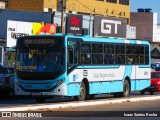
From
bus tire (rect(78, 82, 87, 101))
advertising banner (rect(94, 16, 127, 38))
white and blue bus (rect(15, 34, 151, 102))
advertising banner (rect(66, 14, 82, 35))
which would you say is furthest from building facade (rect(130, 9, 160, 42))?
bus tire (rect(78, 82, 87, 101))

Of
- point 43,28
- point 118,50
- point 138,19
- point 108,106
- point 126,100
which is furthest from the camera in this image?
point 138,19

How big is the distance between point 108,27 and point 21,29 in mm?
28676

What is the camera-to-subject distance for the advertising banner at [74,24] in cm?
6956

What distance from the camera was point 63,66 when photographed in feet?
83.1

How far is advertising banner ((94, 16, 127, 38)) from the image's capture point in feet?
254

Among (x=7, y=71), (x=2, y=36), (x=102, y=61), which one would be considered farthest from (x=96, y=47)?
(x=2, y=36)

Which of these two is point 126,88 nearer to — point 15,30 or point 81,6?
point 15,30

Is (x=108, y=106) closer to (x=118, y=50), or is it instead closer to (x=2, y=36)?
(x=118, y=50)

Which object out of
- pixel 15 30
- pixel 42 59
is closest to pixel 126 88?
pixel 42 59

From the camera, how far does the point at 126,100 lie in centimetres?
2720

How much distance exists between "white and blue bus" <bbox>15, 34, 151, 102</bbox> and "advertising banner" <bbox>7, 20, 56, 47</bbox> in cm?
2009

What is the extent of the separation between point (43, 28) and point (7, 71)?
80.1 ft

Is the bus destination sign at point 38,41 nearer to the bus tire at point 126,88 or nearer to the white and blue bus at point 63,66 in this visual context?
the white and blue bus at point 63,66

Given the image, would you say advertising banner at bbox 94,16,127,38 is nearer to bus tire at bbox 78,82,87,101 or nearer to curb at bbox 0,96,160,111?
curb at bbox 0,96,160,111
